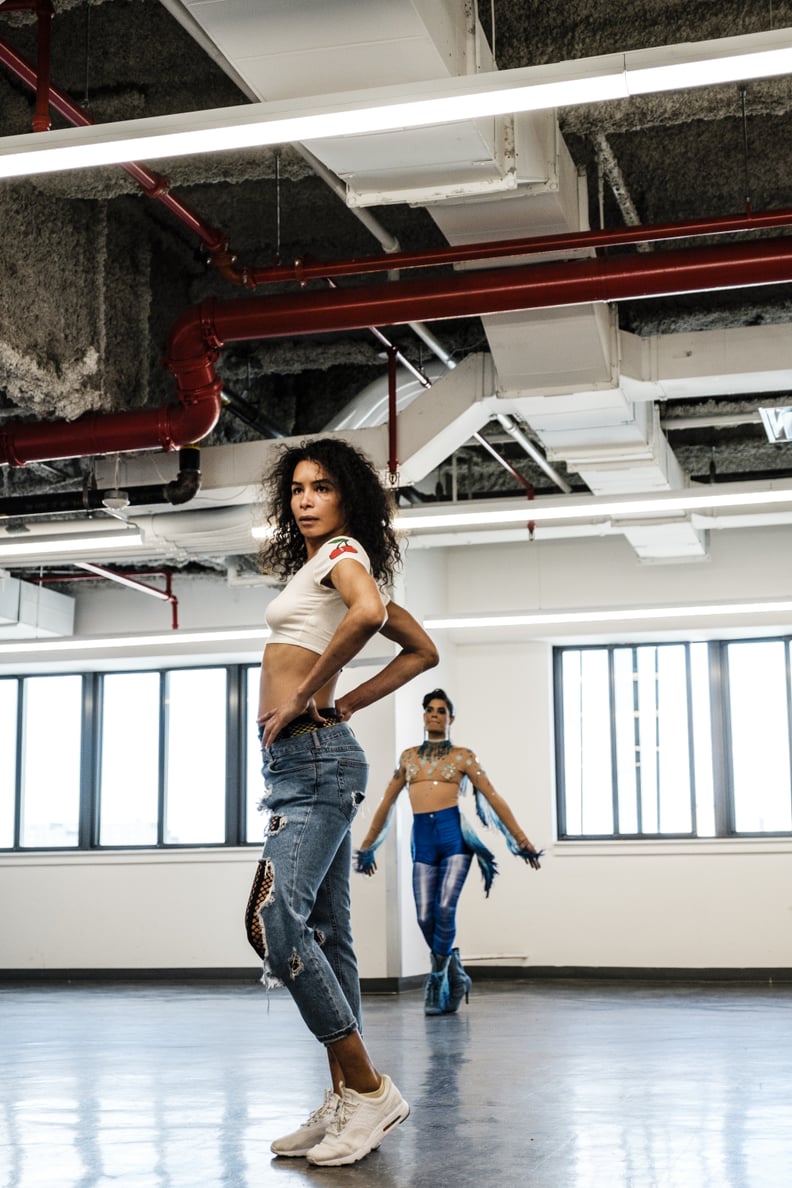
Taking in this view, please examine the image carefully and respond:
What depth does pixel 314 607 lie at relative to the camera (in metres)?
3.47

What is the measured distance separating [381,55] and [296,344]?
3708 mm

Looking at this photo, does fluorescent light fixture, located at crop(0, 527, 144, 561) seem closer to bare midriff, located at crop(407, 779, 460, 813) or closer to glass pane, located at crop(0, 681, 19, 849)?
bare midriff, located at crop(407, 779, 460, 813)

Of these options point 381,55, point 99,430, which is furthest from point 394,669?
point 99,430

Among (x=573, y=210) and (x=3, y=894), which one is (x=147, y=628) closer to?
(x=3, y=894)

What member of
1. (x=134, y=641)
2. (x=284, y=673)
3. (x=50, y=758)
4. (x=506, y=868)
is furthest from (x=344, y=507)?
(x=50, y=758)

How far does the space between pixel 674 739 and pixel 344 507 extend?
8.08m

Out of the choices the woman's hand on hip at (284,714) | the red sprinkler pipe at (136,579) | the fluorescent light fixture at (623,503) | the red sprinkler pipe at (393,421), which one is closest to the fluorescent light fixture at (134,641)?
the red sprinkler pipe at (136,579)

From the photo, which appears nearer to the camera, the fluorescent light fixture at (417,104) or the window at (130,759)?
the fluorescent light fixture at (417,104)

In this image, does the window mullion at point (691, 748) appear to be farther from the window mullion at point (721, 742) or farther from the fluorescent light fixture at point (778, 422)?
the fluorescent light fixture at point (778, 422)

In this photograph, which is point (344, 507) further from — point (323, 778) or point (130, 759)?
point (130, 759)

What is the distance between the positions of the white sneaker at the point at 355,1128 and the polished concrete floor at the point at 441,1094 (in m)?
0.05

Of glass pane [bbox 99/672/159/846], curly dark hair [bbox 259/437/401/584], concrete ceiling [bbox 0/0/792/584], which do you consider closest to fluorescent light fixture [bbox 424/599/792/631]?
concrete ceiling [bbox 0/0/792/584]

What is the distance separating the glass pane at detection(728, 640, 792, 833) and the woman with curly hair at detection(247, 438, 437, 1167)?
7.95 meters

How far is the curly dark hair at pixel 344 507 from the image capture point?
3.68 metres
